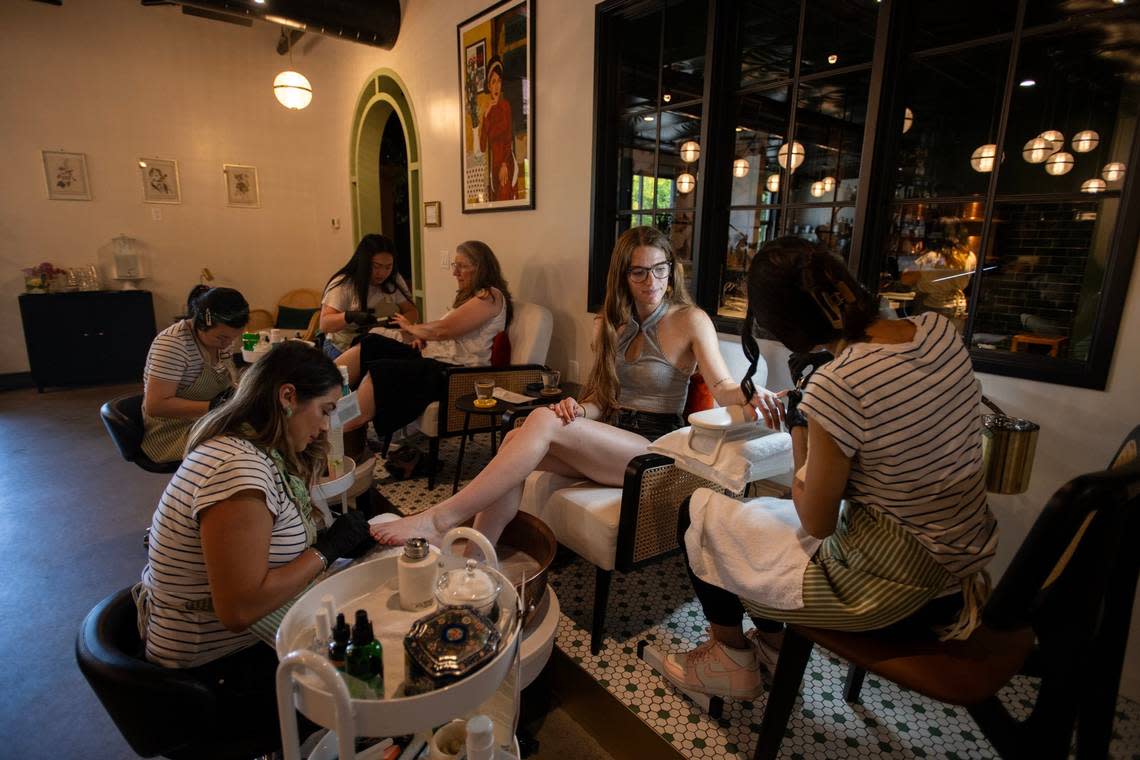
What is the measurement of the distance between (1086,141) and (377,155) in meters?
5.19

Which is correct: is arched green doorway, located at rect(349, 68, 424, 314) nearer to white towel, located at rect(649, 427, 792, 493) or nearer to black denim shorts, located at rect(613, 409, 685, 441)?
black denim shorts, located at rect(613, 409, 685, 441)

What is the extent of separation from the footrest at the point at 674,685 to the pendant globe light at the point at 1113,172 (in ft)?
5.60

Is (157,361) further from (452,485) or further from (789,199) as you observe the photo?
(789,199)

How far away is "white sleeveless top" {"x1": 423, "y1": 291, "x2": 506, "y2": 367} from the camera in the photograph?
3.08 meters

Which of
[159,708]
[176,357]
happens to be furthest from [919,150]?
[176,357]

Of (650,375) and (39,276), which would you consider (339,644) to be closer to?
(650,375)

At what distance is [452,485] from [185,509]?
1.85 meters

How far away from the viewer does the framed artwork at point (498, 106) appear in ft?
10.5

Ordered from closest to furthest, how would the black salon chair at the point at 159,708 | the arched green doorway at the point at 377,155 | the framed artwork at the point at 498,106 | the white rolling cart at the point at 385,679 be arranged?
the white rolling cart at the point at 385,679 → the black salon chair at the point at 159,708 → the framed artwork at the point at 498,106 → the arched green doorway at the point at 377,155

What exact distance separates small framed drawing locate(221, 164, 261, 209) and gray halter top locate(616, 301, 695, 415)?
5.36 meters

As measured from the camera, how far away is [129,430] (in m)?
2.11

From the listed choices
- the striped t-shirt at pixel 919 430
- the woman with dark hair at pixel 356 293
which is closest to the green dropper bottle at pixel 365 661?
the striped t-shirt at pixel 919 430

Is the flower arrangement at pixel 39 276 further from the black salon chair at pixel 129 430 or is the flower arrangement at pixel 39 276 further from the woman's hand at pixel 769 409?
the woman's hand at pixel 769 409

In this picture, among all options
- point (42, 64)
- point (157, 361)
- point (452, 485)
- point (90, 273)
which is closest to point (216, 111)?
point (42, 64)
